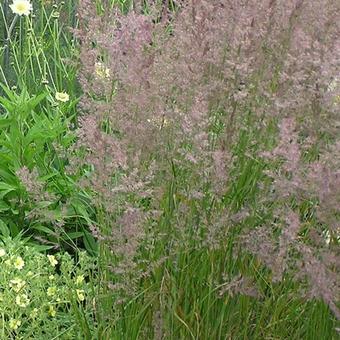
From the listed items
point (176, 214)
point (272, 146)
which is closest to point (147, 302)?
point (176, 214)

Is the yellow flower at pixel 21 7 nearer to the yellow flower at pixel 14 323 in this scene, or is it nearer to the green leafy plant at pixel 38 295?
the green leafy plant at pixel 38 295

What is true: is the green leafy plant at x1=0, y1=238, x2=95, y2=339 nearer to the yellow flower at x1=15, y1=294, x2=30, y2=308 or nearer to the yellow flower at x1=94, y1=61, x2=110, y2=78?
the yellow flower at x1=15, y1=294, x2=30, y2=308

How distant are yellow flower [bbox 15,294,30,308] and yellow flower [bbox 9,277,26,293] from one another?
2cm

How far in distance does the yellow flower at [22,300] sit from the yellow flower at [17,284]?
0.9 inches

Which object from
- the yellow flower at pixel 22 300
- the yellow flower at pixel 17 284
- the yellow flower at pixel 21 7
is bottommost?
the yellow flower at pixel 22 300

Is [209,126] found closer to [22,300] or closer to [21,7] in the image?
[22,300]

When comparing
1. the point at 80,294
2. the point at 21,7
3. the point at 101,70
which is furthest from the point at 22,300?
the point at 21,7

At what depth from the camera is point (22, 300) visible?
289 centimetres

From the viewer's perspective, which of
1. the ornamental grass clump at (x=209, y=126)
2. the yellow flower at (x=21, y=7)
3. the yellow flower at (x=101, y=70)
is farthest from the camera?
the yellow flower at (x=21, y=7)

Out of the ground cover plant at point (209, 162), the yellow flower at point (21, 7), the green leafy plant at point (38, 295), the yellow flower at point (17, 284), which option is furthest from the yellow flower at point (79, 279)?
the yellow flower at point (21, 7)

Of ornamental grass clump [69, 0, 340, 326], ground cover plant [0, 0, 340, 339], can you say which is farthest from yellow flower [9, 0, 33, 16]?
ornamental grass clump [69, 0, 340, 326]

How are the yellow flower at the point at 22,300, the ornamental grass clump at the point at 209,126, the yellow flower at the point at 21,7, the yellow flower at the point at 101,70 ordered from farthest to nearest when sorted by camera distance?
the yellow flower at the point at 21,7
the yellow flower at the point at 22,300
the yellow flower at the point at 101,70
the ornamental grass clump at the point at 209,126

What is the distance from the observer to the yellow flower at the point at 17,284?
9.46 ft

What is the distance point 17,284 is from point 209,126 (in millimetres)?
944
